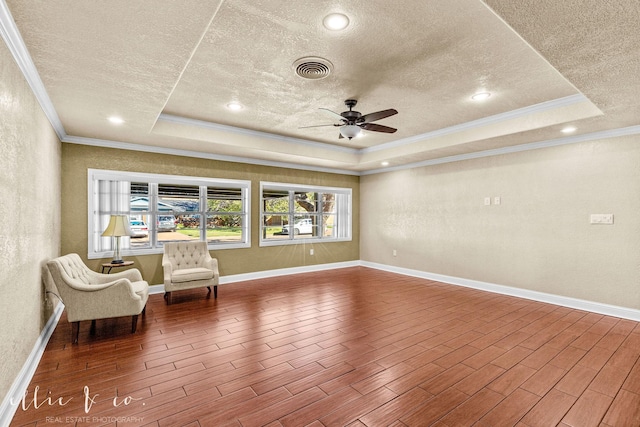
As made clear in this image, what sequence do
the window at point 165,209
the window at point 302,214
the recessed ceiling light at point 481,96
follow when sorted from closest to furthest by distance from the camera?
the recessed ceiling light at point 481,96 < the window at point 165,209 < the window at point 302,214

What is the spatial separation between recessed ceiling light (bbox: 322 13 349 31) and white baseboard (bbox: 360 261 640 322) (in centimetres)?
481

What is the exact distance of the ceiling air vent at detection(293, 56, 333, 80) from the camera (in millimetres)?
2812

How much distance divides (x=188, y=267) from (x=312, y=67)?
150 inches

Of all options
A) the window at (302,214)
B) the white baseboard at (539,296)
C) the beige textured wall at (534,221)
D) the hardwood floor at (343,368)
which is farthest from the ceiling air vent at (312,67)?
the white baseboard at (539,296)

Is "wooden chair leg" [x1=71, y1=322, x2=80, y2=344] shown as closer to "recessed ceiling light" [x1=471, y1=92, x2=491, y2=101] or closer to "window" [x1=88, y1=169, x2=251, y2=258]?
"window" [x1=88, y1=169, x2=251, y2=258]

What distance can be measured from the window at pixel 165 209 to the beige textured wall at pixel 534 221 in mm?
3532

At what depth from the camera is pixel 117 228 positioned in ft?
14.2

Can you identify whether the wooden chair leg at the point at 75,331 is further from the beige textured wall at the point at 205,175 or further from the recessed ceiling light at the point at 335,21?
the recessed ceiling light at the point at 335,21

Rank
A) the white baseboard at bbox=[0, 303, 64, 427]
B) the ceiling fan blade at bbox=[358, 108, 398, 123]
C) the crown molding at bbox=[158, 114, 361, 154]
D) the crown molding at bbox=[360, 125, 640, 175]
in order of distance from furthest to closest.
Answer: the crown molding at bbox=[158, 114, 361, 154]
the crown molding at bbox=[360, 125, 640, 175]
the ceiling fan blade at bbox=[358, 108, 398, 123]
the white baseboard at bbox=[0, 303, 64, 427]

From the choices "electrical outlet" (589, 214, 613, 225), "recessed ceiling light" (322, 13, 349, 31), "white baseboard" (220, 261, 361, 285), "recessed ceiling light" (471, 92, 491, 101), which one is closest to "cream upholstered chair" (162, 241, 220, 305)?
"white baseboard" (220, 261, 361, 285)

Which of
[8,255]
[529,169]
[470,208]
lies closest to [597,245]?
[529,169]

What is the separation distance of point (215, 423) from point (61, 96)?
10.6 ft

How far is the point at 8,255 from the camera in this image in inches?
83.3

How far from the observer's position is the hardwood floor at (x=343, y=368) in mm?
2049
